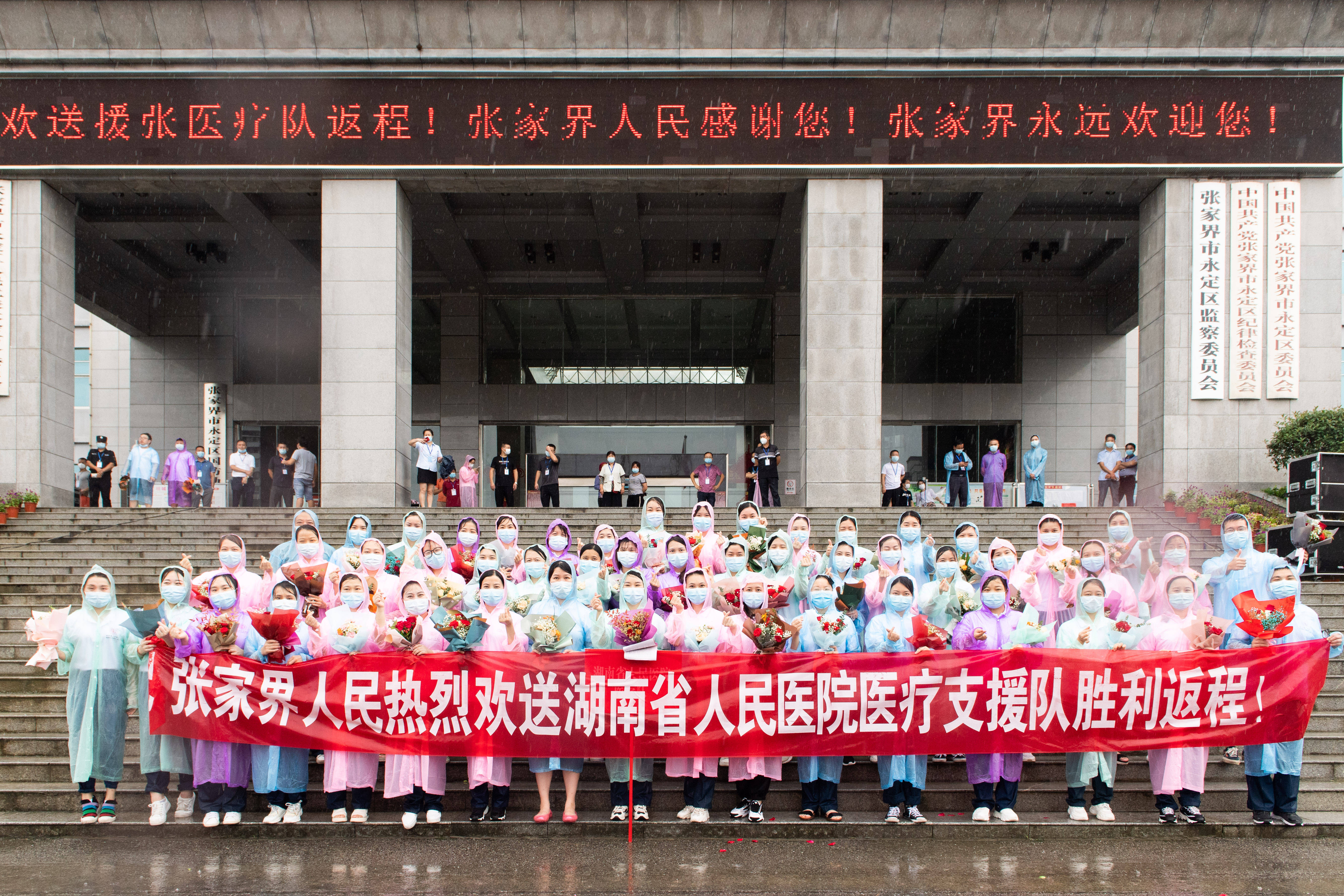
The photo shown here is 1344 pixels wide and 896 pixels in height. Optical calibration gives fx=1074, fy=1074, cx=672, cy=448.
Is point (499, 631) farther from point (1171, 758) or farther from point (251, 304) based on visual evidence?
point (251, 304)

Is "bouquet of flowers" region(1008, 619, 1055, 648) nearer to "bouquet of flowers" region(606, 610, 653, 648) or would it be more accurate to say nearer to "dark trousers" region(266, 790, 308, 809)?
"bouquet of flowers" region(606, 610, 653, 648)

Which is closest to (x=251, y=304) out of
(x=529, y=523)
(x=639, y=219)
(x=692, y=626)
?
(x=639, y=219)

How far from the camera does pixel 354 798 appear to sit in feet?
25.3

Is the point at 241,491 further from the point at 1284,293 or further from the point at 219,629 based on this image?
the point at 1284,293

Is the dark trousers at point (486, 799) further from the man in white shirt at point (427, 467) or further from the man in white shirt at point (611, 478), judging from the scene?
the man in white shirt at point (611, 478)

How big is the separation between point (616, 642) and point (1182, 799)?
13.7 ft

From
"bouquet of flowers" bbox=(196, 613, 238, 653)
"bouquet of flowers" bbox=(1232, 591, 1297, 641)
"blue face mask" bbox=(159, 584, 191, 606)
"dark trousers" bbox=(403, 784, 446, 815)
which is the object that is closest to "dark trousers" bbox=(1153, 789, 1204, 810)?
"bouquet of flowers" bbox=(1232, 591, 1297, 641)

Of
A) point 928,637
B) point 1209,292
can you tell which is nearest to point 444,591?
point 928,637

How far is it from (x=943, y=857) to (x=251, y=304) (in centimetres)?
2273

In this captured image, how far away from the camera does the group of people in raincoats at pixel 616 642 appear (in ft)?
25.1

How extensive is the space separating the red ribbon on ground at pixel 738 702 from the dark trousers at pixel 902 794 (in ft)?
0.88

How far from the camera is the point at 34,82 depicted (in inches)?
681

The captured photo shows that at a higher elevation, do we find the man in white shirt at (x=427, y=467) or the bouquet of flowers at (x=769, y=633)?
the man in white shirt at (x=427, y=467)

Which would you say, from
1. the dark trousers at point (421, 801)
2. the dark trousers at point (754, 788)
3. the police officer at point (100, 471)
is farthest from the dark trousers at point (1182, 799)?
the police officer at point (100, 471)
